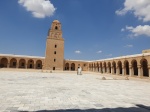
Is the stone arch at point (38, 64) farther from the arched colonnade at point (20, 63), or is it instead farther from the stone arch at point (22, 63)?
the stone arch at point (22, 63)

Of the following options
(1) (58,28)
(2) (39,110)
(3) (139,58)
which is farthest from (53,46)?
(2) (39,110)

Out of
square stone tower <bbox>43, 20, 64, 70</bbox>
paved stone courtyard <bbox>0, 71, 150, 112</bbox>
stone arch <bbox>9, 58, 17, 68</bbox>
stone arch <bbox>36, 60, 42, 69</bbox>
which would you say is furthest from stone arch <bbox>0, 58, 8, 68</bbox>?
paved stone courtyard <bbox>0, 71, 150, 112</bbox>

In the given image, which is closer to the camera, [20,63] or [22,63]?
[20,63]

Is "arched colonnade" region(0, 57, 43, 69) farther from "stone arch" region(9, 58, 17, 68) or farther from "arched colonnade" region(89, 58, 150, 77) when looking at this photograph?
"arched colonnade" region(89, 58, 150, 77)

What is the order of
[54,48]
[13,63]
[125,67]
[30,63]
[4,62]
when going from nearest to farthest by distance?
[125,67], [54,48], [4,62], [13,63], [30,63]

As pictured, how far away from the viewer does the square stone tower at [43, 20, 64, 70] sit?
116ft

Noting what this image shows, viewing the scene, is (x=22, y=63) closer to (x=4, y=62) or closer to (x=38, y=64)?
(x=38, y=64)

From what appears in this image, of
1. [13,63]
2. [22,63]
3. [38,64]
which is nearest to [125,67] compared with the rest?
[38,64]

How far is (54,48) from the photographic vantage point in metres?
36.1

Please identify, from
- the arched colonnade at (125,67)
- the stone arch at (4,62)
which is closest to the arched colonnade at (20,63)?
the stone arch at (4,62)

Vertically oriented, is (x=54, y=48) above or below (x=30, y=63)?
above

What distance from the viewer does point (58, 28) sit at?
36.9 m

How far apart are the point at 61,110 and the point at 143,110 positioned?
8.63 ft

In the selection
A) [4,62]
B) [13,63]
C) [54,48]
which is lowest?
[13,63]
